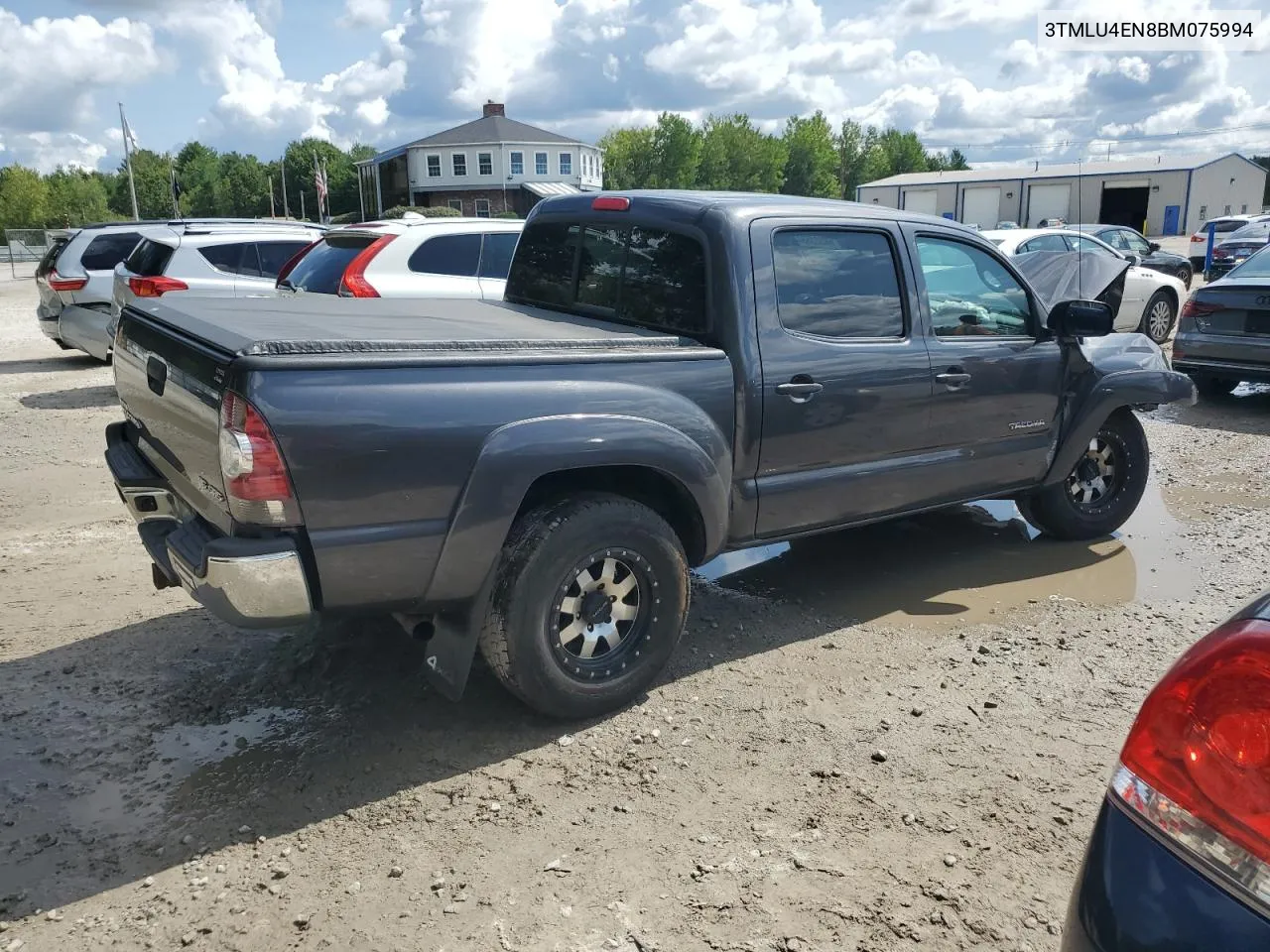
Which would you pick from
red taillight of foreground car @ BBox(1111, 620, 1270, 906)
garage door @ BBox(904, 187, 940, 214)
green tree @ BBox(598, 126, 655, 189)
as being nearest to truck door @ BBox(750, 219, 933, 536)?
red taillight of foreground car @ BBox(1111, 620, 1270, 906)

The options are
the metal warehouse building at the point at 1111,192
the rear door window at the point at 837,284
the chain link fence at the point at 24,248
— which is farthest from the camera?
the metal warehouse building at the point at 1111,192

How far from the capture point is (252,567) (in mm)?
3066

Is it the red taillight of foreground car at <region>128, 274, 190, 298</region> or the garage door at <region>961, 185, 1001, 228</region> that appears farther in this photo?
the garage door at <region>961, 185, 1001, 228</region>

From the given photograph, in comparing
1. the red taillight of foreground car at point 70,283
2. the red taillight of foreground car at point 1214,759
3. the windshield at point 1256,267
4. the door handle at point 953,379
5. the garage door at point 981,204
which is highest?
the garage door at point 981,204

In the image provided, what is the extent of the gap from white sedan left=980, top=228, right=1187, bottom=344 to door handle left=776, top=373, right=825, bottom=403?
962 centimetres

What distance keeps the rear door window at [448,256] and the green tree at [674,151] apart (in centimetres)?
7586

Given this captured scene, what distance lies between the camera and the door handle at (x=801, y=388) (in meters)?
4.21

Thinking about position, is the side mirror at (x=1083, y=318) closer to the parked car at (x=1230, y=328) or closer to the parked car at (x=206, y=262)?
the parked car at (x=1230, y=328)

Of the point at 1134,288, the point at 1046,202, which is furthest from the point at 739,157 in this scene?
the point at 1134,288

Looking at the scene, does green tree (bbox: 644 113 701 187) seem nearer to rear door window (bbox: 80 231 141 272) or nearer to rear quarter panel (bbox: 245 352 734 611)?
rear door window (bbox: 80 231 141 272)

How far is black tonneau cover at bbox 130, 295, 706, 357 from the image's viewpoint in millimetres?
3229

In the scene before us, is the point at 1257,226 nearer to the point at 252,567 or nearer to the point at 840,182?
the point at 252,567

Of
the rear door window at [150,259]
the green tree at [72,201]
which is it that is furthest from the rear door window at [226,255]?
the green tree at [72,201]

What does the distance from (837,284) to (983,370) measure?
998 mm
